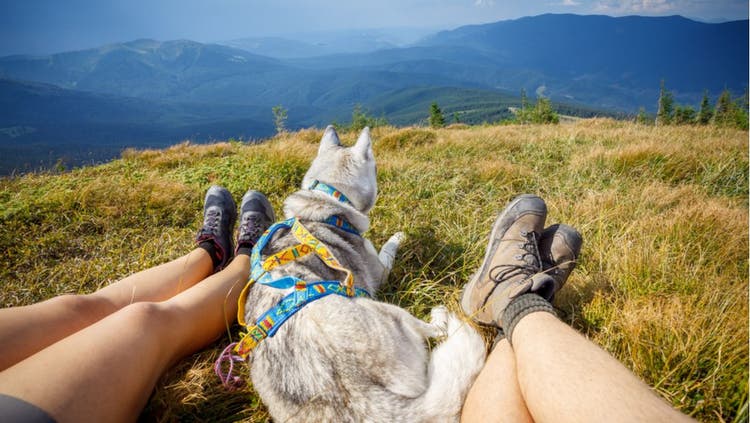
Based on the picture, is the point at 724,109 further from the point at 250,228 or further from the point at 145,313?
the point at 145,313

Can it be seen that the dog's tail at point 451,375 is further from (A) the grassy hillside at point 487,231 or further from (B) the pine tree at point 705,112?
(B) the pine tree at point 705,112

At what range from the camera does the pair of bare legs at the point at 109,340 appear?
144cm

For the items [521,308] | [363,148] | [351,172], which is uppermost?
[363,148]

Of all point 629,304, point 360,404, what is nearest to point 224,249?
point 360,404

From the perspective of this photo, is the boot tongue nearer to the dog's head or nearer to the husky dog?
the husky dog

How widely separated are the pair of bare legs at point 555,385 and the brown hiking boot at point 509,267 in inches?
11.0

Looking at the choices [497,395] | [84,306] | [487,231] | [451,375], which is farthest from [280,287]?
[487,231]

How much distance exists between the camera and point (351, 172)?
3566 millimetres

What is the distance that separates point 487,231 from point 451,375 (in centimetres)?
201

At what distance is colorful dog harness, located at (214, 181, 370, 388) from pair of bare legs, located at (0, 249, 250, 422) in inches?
11.1

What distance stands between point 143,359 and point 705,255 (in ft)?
13.7

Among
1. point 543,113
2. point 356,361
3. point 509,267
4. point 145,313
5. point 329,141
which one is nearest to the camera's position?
point 356,361

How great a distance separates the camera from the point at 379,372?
5.98 ft

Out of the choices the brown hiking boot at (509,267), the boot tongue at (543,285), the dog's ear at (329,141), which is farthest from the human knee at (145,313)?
the dog's ear at (329,141)
